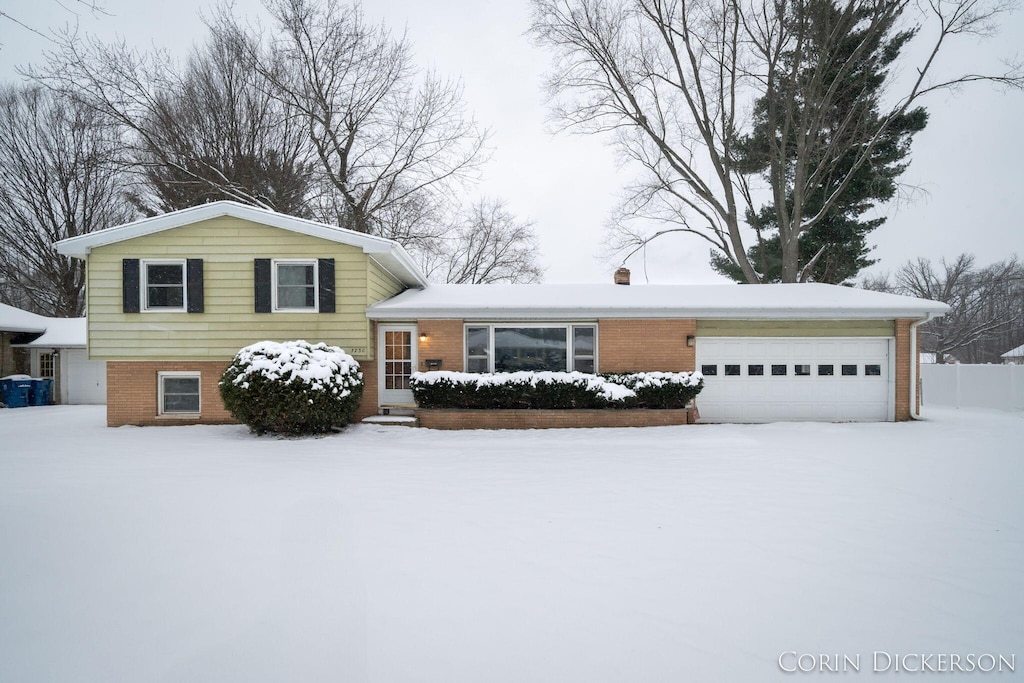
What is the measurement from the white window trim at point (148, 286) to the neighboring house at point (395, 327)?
30 mm

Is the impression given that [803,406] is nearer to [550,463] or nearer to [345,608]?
[550,463]

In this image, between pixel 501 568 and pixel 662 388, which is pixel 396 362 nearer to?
pixel 662 388

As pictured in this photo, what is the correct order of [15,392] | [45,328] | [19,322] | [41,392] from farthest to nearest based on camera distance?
1. [45,328]
2. [19,322]
3. [41,392]
4. [15,392]

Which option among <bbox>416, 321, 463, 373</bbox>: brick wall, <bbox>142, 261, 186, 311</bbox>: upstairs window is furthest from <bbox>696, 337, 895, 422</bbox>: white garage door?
<bbox>142, 261, 186, 311</bbox>: upstairs window

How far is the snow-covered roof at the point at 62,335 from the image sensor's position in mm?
17469

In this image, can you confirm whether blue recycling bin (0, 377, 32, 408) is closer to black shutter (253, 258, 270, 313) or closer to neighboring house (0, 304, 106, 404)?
neighboring house (0, 304, 106, 404)

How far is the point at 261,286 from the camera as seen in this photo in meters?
11.0

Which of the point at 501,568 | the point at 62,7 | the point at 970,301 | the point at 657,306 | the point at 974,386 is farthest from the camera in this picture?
the point at 970,301

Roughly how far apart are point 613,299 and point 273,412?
782 centimetres

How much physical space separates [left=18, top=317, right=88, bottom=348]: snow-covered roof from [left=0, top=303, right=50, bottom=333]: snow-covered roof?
26 centimetres

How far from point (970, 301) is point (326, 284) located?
3946cm

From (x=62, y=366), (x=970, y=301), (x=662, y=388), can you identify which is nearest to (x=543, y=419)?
(x=662, y=388)

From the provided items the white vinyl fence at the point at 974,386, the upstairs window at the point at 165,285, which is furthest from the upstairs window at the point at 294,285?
the white vinyl fence at the point at 974,386

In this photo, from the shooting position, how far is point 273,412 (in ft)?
30.5
